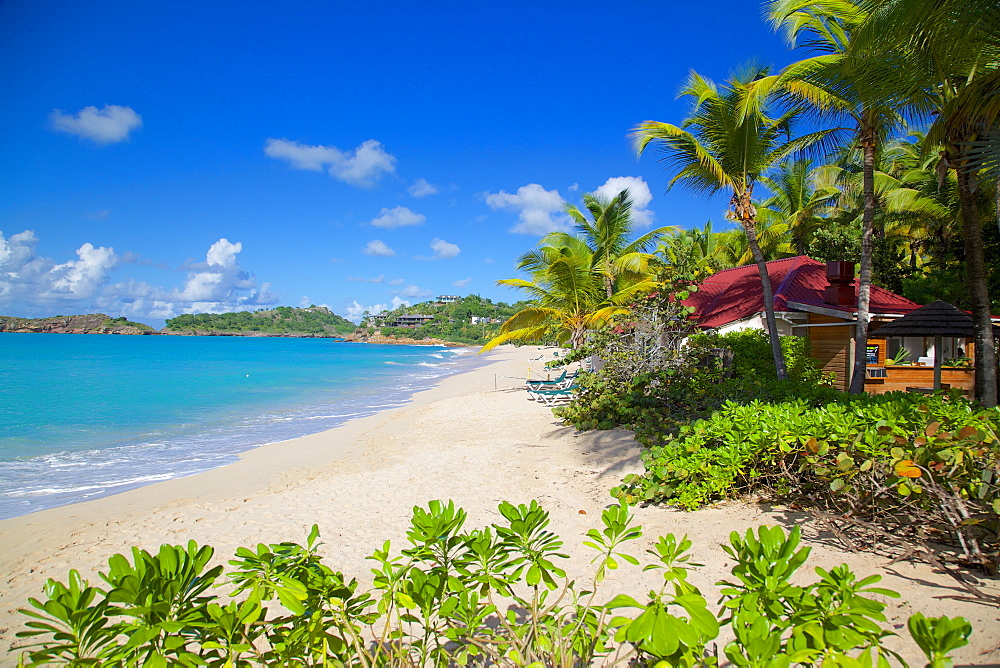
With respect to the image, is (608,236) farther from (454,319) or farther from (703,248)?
(454,319)

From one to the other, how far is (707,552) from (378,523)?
331 centimetres

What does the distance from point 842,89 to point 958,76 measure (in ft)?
4.53

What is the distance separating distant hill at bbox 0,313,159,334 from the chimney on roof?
16134 centimetres

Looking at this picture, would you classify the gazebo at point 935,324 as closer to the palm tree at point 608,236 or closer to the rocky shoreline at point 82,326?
the palm tree at point 608,236

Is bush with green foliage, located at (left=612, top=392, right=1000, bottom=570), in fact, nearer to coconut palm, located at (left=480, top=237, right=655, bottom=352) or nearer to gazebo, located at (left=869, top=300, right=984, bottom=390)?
gazebo, located at (left=869, top=300, right=984, bottom=390)

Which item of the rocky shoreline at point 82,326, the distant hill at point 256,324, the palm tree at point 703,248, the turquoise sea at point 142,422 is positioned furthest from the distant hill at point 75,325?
the palm tree at point 703,248

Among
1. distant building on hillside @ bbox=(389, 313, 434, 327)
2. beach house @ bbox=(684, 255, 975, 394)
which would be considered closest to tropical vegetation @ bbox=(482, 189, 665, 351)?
beach house @ bbox=(684, 255, 975, 394)

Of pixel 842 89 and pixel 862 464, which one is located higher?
pixel 842 89

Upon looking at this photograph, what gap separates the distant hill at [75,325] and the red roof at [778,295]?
15807 centimetres

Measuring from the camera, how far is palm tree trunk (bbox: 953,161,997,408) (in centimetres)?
633

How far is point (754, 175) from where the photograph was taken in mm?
9875

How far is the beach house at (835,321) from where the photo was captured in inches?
456

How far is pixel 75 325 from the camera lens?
13450 cm

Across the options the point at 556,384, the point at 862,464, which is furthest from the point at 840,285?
the point at 862,464
